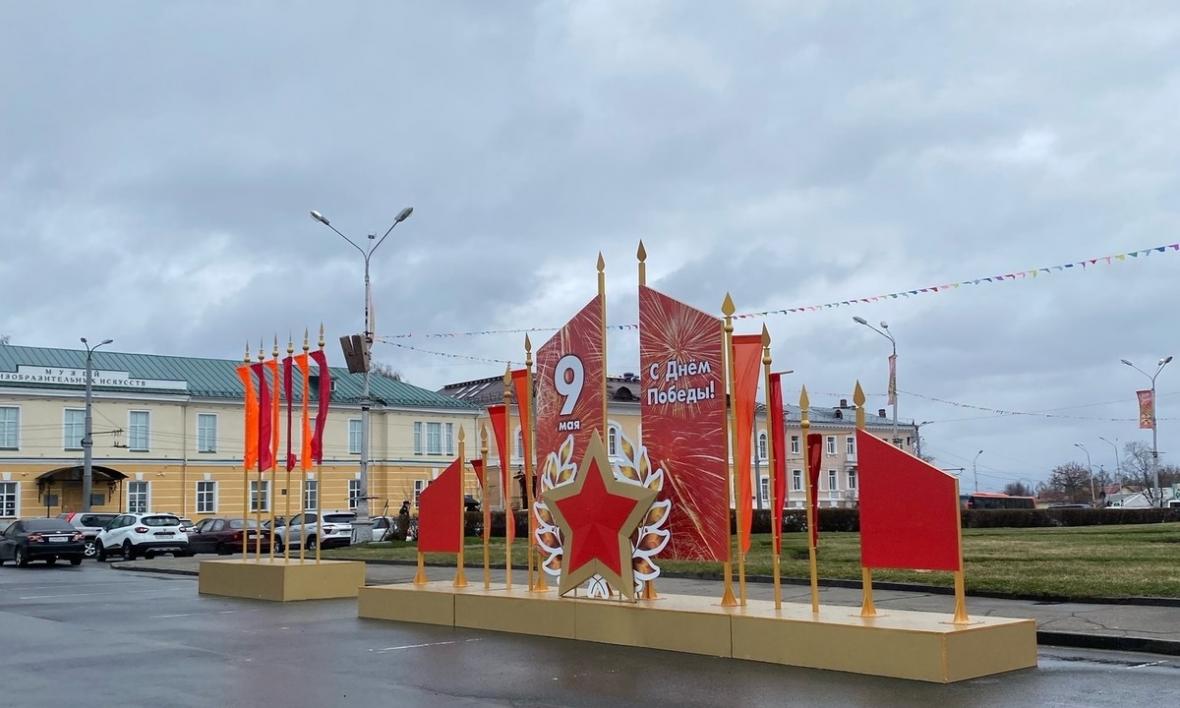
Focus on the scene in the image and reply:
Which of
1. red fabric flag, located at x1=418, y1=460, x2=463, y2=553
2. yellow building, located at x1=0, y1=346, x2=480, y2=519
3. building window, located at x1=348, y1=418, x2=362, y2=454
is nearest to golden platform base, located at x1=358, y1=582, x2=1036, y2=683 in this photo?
red fabric flag, located at x1=418, y1=460, x2=463, y2=553

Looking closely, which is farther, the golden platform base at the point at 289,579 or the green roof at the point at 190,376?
the green roof at the point at 190,376

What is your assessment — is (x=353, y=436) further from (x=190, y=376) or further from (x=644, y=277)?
(x=644, y=277)

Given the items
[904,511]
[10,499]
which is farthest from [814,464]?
[10,499]

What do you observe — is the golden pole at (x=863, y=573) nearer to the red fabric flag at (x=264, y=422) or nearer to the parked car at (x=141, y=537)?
the red fabric flag at (x=264, y=422)

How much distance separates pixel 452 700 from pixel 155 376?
4981 cm

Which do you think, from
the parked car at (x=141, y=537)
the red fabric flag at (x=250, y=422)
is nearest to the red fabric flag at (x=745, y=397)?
the red fabric flag at (x=250, y=422)

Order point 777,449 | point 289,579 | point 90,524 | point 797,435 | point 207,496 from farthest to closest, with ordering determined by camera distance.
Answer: point 797,435
point 207,496
point 90,524
point 289,579
point 777,449

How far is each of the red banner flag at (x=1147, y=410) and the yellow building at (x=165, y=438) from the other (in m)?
34.8

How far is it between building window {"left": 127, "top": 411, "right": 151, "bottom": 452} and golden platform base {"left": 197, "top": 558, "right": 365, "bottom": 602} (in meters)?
35.5

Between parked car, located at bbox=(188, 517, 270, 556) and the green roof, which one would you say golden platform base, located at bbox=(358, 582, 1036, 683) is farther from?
the green roof

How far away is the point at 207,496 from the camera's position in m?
55.6

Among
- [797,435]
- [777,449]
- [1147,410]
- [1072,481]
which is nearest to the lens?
[777,449]

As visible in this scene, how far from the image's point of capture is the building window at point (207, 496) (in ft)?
182

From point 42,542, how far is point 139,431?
752 inches
